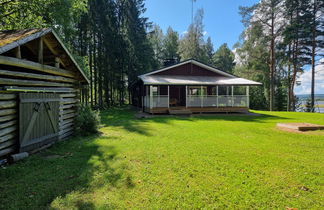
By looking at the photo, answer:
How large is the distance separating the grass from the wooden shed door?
1.43 ft

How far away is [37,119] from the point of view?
209 inches

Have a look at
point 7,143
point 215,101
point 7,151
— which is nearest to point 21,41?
point 7,143

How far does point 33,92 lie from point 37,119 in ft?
2.84

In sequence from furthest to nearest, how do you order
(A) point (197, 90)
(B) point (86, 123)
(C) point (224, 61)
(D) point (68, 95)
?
(C) point (224, 61) < (A) point (197, 90) < (B) point (86, 123) < (D) point (68, 95)

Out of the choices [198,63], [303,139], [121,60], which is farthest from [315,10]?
[121,60]

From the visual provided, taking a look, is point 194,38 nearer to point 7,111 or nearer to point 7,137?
point 7,111

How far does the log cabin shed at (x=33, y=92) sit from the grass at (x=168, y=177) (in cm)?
64

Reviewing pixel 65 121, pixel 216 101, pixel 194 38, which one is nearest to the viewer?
pixel 65 121

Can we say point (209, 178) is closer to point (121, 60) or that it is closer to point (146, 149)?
point (146, 149)

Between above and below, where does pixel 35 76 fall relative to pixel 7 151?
above

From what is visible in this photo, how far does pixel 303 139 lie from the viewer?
6766 mm

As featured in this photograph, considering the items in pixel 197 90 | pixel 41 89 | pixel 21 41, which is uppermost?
pixel 21 41

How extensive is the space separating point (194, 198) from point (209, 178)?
2.71 ft

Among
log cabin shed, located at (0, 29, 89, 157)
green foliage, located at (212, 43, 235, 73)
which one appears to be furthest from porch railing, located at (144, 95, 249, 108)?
green foliage, located at (212, 43, 235, 73)
